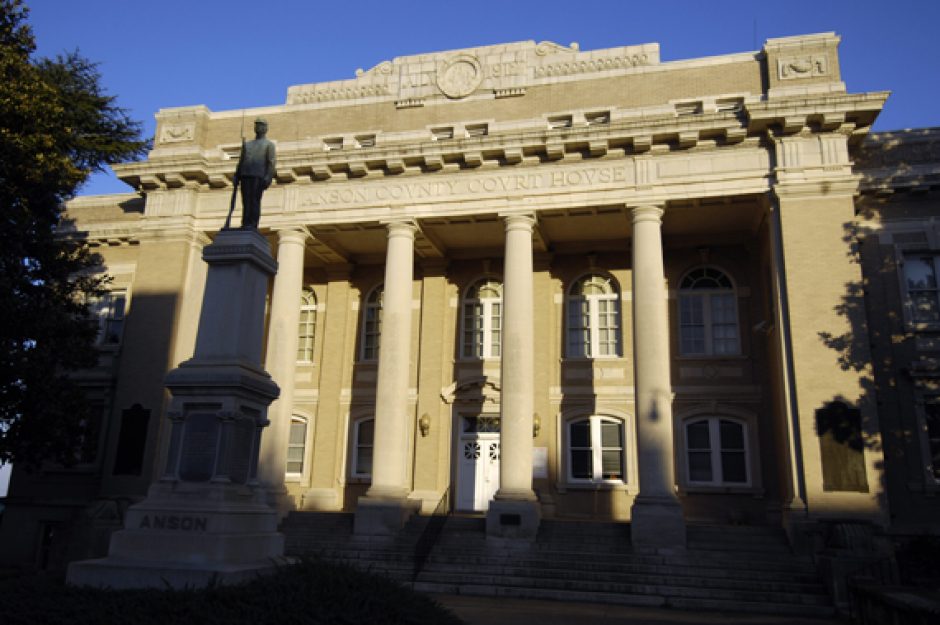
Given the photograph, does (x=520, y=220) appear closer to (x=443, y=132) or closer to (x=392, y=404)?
(x=443, y=132)

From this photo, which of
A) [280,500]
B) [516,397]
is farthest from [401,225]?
[280,500]

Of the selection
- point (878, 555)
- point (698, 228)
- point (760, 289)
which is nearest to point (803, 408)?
point (878, 555)

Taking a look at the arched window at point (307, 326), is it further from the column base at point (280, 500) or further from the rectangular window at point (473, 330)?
the column base at point (280, 500)

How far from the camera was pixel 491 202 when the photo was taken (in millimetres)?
19859

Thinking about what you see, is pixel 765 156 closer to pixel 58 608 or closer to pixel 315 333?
pixel 315 333

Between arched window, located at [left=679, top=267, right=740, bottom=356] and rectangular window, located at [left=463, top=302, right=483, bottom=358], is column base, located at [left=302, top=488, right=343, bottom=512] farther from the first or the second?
arched window, located at [left=679, top=267, right=740, bottom=356]

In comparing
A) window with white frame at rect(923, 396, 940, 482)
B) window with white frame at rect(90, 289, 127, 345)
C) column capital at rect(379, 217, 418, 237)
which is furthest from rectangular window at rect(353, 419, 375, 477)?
window with white frame at rect(923, 396, 940, 482)

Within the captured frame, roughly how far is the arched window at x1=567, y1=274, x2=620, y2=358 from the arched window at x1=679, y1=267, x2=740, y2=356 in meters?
1.93

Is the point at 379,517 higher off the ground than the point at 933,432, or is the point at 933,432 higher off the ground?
the point at 933,432

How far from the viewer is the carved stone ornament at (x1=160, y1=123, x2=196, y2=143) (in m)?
22.9

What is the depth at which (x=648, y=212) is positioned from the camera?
18.8 m

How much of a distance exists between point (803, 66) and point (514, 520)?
13.4 m

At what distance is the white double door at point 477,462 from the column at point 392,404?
102 inches

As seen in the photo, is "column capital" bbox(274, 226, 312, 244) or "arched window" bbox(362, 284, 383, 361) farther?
"arched window" bbox(362, 284, 383, 361)
